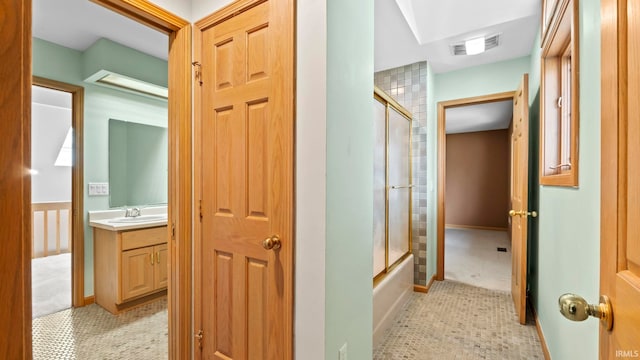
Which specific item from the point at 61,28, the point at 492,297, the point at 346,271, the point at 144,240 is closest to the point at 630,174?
the point at 346,271

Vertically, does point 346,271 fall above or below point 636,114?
below

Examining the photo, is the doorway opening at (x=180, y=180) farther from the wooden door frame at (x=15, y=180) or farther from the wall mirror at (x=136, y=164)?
the wall mirror at (x=136, y=164)

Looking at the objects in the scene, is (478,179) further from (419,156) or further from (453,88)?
(419,156)

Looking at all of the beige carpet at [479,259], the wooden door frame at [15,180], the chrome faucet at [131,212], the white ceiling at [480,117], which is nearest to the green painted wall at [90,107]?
the chrome faucet at [131,212]

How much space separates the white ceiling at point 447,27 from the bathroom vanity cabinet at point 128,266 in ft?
9.40

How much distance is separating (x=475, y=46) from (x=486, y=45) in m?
0.10

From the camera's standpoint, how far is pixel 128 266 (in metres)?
2.46

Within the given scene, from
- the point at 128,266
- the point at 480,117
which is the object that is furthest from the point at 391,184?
the point at 480,117

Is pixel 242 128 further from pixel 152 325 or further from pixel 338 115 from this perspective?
pixel 152 325

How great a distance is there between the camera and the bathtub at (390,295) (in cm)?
205

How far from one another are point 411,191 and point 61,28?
11.8 feet

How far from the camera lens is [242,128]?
1.36 m

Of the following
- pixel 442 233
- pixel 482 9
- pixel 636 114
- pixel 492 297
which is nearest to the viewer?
pixel 636 114

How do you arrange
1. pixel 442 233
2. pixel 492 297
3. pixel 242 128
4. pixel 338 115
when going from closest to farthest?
pixel 338 115
pixel 242 128
pixel 492 297
pixel 442 233
